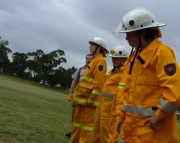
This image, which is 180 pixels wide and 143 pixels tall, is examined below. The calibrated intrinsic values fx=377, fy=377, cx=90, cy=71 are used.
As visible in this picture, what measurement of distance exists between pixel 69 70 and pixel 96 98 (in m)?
87.8

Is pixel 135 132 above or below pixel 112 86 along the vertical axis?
below

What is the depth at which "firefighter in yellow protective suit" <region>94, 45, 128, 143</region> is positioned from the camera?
698cm

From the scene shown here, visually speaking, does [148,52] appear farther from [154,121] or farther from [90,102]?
[90,102]

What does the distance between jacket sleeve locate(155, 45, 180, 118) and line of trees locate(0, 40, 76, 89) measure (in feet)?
276

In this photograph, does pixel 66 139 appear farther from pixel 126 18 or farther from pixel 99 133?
pixel 126 18

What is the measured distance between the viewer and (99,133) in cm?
728

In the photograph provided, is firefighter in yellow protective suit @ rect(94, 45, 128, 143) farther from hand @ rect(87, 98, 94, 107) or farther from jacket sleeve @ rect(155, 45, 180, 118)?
jacket sleeve @ rect(155, 45, 180, 118)

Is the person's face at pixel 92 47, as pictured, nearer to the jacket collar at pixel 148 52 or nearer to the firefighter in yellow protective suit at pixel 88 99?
the firefighter in yellow protective suit at pixel 88 99

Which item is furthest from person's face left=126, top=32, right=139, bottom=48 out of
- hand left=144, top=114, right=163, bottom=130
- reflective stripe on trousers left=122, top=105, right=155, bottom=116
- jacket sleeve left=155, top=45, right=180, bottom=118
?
hand left=144, top=114, right=163, bottom=130

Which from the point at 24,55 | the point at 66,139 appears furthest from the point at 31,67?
the point at 66,139

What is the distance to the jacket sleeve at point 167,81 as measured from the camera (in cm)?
358

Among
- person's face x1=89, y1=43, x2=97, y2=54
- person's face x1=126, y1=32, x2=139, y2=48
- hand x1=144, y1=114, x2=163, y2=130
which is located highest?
person's face x1=89, y1=43, x2=97, y2=54

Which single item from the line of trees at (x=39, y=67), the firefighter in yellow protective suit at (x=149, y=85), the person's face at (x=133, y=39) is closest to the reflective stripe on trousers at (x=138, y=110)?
the firefighter in yellow protective suit at (x=149, y=85)

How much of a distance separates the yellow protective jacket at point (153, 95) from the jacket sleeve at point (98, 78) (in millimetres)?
2854
